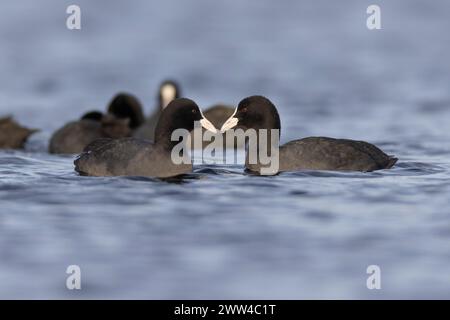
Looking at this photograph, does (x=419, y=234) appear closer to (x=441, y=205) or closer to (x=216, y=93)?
(x=441, y=205)

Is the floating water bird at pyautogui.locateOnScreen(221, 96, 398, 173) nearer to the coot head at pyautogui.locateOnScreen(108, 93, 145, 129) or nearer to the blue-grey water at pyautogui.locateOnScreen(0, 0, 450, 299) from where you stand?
the blue-grey water at pyautogui.locateOnScreen(0, 0, 450, 299)

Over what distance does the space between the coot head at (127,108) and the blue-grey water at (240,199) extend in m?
1.35

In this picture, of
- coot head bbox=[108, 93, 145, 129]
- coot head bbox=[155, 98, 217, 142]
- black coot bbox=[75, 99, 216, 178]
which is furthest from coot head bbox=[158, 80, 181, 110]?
coot head bbox=[155, 98, 217, 142]

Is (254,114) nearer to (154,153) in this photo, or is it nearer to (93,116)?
(154,153)

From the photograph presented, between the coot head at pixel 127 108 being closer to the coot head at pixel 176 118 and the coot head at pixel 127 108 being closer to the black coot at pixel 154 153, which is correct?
the black coot at pixel 154 153

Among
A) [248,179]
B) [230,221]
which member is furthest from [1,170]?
[230,221]

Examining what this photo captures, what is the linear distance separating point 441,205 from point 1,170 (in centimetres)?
488

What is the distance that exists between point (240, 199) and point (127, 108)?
668 centimetres

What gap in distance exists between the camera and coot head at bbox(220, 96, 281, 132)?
12164 mm

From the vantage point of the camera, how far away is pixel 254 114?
12.2m

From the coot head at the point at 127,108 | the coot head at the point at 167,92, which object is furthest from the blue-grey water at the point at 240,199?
the coot head at the point at 167,92

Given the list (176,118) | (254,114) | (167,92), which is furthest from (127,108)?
(176,118)

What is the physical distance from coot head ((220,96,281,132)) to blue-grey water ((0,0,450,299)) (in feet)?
1.90

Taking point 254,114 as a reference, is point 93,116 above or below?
below
